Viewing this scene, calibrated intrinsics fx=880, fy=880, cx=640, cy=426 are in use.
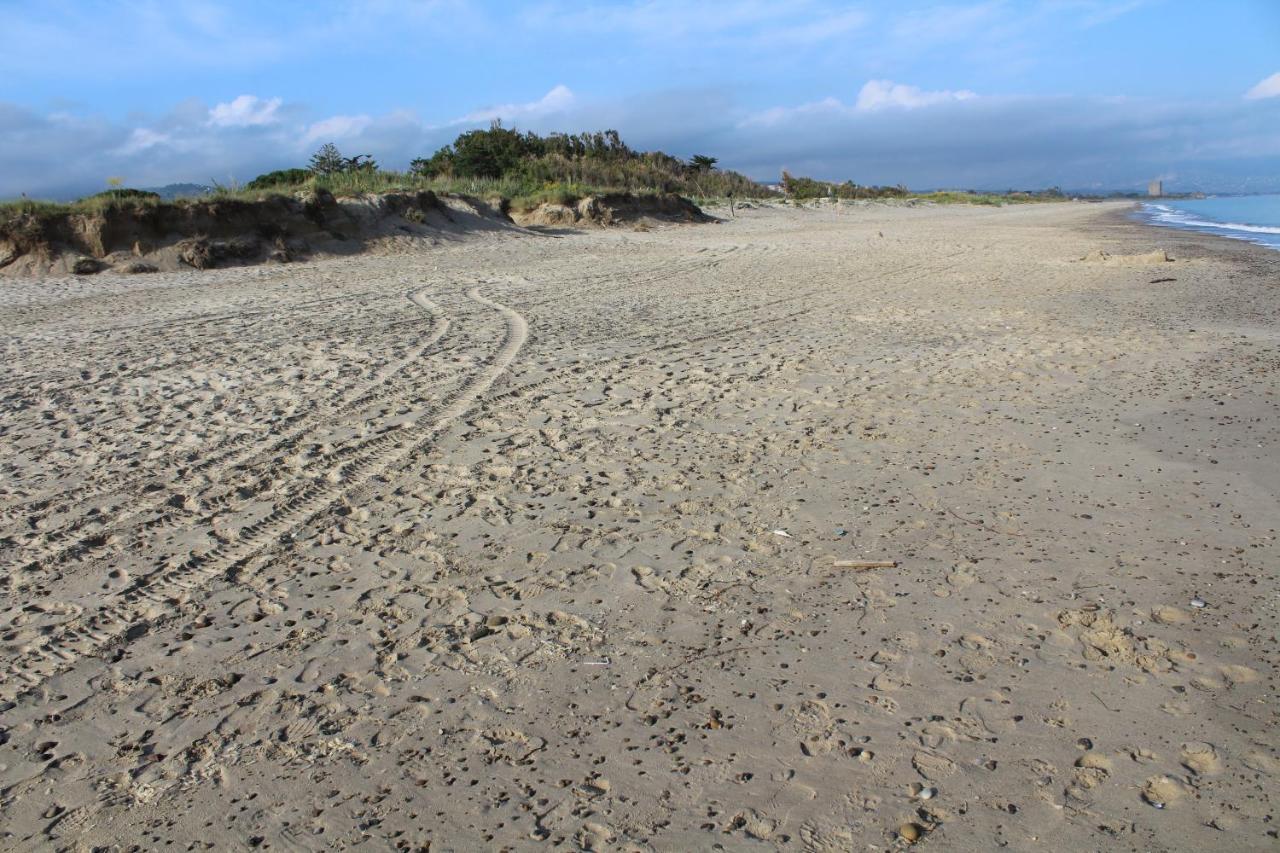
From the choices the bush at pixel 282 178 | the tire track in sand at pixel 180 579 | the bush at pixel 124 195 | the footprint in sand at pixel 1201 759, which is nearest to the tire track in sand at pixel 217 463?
the tire track in sand at pixel 180 579

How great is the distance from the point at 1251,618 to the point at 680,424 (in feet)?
10.4

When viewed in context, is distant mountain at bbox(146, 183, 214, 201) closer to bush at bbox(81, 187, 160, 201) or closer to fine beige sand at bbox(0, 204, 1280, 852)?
bush at bbox(81, 187, 160, 201)

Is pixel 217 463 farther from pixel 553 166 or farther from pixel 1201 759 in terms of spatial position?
pixel 553 166

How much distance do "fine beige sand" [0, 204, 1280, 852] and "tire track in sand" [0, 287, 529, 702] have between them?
0.06 feet

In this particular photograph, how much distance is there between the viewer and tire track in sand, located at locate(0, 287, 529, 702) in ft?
10.3

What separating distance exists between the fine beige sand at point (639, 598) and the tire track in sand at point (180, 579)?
0.06ft

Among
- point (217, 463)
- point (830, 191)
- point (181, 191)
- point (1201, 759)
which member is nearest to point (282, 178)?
point (181, 191)

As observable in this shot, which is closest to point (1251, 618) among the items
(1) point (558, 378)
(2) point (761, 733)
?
(2) point (761, 733)

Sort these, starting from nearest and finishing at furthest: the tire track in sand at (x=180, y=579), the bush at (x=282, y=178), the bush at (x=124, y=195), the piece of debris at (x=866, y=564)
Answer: the tire track in sand at (x=180, y=579)
the piece of debris at (x=866, y=564)
the bush at (x=124, y=195)
the bush at (x=282, y=178)

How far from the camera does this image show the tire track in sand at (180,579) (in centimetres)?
313

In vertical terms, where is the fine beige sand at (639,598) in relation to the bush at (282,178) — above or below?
below

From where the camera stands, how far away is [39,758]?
8.66ft

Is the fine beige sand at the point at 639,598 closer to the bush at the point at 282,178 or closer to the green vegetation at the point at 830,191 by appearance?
the bush at the point at 282,178

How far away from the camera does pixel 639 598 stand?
355 cm
